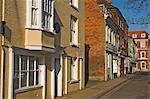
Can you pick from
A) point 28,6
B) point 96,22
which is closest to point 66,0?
point 28,6

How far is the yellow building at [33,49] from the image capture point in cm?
1316

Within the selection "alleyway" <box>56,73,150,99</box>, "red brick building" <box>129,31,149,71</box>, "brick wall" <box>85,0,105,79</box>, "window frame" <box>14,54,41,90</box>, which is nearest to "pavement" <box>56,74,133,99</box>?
"alleyway" <box>56,73,150,99</box>

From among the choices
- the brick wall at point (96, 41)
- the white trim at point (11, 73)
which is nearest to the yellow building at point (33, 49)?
the white trim at point (11, 73)

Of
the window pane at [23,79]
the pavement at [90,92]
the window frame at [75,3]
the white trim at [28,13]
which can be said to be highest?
the window frame at [75,3]

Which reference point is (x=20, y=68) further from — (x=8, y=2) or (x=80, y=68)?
(x=80, y=68)

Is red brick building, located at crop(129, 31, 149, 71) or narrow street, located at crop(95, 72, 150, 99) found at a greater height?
red brick building, located at crop(129, 31, 149, 71)

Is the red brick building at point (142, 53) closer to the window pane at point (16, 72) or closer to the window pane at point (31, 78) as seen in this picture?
the window pane at point (31, 78)

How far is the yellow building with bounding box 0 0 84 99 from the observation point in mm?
13164

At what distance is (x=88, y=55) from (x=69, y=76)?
684 inches

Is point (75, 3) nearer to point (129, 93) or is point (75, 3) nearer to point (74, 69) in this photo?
point (74, 69)

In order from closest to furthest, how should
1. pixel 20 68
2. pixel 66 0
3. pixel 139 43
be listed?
pixel 20 68, pixel 66 0, pixel 139 43

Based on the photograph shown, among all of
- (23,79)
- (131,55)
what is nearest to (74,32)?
(23,79)

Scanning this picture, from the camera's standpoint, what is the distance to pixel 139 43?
11369 centimetres

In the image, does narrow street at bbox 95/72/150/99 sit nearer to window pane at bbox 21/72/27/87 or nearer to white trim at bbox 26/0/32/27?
window pane at bbox 21/72/27/87
